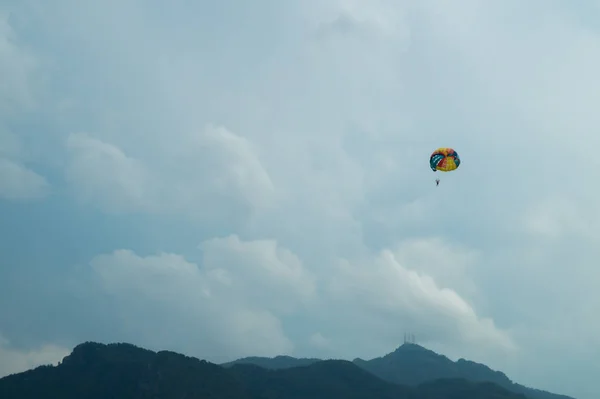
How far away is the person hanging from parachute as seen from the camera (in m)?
106

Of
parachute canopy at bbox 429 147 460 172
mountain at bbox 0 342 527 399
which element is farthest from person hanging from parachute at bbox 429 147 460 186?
mountain at bbox 0 342 527 399

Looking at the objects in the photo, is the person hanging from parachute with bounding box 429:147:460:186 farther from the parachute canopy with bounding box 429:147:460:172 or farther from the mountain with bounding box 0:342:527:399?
the mountain with bounding box 0:342:527:399

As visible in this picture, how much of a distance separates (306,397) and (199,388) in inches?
1636

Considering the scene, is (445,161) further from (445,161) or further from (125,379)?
(125,379)

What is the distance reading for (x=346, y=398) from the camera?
655 feet

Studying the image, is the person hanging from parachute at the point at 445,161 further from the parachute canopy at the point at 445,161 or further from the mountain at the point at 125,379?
the mountain at the point at 125,379

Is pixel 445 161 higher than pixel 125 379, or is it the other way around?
pixel 445 161

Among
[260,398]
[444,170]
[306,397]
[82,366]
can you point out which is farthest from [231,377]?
[444,170]

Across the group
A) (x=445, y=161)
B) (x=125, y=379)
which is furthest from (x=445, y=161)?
(x=125, y=379)

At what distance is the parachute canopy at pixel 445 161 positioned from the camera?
105625 mm

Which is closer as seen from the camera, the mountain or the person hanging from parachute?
the person hanging from parachute

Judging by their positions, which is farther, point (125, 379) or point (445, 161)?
point (125, 379)

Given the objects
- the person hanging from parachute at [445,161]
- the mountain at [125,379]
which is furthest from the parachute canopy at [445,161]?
the mountain at [125,379]

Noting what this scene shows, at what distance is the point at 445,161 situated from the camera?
10594cm
